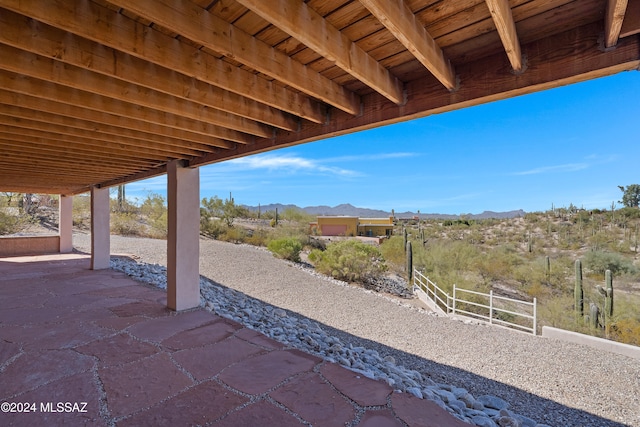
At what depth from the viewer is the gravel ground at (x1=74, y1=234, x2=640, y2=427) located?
4020mm

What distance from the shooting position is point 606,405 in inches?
160

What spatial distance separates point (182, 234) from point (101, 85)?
238cm

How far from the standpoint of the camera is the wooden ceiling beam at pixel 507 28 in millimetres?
1203

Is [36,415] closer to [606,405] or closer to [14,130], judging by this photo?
[14,130]

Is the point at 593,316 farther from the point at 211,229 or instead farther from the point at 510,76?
the point at 211,229

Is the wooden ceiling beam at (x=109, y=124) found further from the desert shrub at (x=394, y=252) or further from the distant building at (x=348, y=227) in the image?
the distant building at (x=348, y=227)

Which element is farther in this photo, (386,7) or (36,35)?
(36,35)

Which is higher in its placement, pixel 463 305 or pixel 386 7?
pixel 386 7

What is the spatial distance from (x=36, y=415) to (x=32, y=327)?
202cm

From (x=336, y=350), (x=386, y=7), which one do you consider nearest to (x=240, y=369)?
(x=336, y=350)

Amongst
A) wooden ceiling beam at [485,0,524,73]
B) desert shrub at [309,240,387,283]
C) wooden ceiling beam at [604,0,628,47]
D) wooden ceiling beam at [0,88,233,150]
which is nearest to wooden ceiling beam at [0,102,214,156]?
wooden ceiling beam at [0,88,233,150]

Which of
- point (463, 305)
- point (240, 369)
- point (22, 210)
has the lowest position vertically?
point (463, 305)

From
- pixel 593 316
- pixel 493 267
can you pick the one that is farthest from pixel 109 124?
pixel 493 267

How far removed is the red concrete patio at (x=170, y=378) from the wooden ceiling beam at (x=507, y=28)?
6.87 ft
